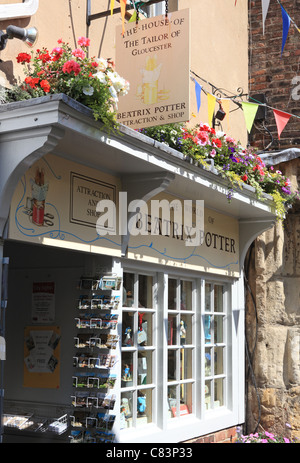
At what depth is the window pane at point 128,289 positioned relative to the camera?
603cm

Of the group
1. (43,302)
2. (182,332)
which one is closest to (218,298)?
(182,332)

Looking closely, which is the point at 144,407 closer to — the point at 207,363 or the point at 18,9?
the point at 207,363

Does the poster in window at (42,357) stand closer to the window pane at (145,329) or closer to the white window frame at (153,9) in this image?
the window pane at (145,329)

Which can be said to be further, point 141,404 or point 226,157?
point 226,157

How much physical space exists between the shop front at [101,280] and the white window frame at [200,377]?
2cm

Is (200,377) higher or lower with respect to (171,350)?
lower

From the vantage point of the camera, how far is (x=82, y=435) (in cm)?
541

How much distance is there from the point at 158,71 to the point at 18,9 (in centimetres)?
119

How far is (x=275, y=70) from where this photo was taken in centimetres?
930

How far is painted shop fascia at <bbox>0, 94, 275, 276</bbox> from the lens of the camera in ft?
13.9

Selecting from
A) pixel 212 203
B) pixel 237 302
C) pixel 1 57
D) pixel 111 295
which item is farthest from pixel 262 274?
pixel 1 57

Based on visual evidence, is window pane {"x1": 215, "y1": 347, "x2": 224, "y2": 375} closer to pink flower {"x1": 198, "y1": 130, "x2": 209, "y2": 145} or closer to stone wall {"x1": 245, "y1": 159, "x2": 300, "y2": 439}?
stone wall {"x1": 245, "y1": 159, "x2": 300, "y2": 439}

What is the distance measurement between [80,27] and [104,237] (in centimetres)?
193

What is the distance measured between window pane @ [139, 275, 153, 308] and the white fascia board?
8.76ft
